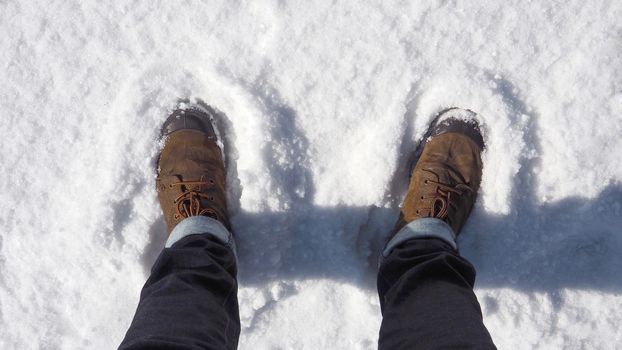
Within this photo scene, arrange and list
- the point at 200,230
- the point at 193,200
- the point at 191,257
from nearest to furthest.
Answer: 1. the point at 191,257
2. the point at 200,230
3. the point at 193,200

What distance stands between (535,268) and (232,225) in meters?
1.13

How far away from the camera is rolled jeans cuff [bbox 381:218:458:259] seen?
1714mm

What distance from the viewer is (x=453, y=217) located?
1886 mm

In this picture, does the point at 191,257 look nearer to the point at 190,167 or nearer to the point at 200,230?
the point at 200,230

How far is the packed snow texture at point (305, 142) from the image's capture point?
189 centimetres

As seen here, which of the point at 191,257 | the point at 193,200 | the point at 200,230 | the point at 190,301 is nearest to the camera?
the point at 190,301

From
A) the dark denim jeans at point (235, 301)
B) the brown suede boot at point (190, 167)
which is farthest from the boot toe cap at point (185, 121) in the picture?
the dark denim jeans at point (235, 301)

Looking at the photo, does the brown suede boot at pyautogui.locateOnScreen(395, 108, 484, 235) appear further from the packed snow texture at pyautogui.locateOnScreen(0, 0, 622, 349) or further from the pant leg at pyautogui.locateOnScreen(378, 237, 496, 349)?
the pant leg at pyautogui.locateOnScreen(378, 237, 496, 349)

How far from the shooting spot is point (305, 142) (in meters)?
1.91

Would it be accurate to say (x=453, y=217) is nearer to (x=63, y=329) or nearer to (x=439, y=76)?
(x=439, y=76)

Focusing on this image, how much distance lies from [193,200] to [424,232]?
81cm

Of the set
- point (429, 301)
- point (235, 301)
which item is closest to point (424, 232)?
point (429, 301)

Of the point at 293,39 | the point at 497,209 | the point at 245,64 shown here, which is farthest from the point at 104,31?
the point at 497,209

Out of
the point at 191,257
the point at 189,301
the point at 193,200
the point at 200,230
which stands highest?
the point at 193,200
